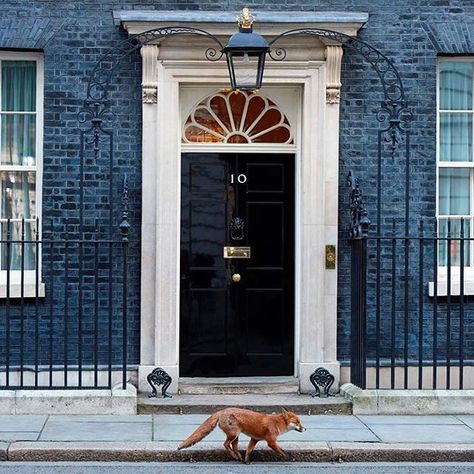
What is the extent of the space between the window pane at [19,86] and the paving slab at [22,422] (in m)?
3.28

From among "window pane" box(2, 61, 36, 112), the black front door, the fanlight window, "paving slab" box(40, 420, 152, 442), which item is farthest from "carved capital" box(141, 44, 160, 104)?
"paving slab" box(40, 420, 152, 442)

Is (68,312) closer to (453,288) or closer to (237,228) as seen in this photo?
(237,228)

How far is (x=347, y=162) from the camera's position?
11891 millimetres

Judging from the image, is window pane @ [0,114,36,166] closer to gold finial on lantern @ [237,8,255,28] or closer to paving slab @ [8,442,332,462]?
gold finial on lantern @ [237,8,255,28]

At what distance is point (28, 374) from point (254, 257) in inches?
104

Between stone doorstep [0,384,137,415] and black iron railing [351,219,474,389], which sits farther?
black iron railing [351,219,474,389]

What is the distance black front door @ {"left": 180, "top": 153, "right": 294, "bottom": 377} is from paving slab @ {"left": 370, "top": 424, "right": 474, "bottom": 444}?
6.79 ft

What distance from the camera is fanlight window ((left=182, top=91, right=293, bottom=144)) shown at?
12.1m

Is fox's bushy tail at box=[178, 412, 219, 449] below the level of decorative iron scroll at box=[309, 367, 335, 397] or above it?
below

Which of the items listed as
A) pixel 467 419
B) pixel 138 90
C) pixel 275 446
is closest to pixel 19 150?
pixel 138 90

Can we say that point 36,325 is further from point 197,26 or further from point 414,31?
point 414,31

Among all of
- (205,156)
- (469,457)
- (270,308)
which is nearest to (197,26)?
(205,156)

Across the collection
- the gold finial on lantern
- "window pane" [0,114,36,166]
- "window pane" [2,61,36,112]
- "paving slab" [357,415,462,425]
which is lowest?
"paving slab" [357,415,462,425]

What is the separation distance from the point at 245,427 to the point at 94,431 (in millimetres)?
1600
